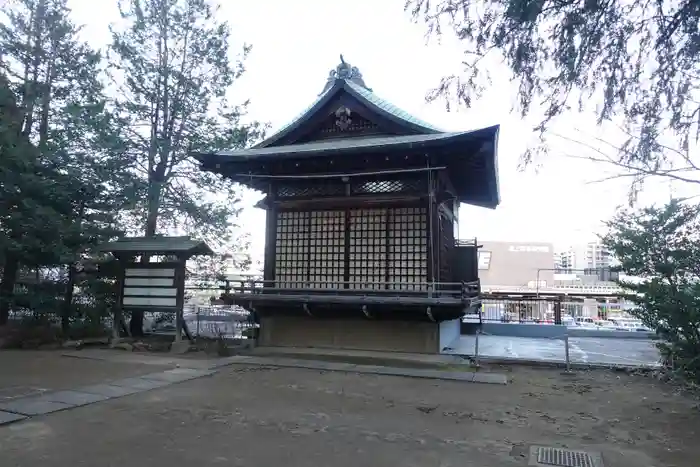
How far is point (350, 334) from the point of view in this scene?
1157cm

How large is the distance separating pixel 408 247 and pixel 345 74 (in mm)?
5412

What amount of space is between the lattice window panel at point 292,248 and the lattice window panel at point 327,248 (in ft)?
0.53

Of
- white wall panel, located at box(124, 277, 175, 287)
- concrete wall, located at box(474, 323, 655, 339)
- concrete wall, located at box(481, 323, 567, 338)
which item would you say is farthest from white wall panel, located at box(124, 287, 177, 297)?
concrete wall, located at box(481, 323, 567, 338)

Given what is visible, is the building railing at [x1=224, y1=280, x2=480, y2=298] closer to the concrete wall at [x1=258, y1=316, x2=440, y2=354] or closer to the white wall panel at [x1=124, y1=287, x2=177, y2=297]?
the concrete wall at [x1=258, y1=316, x2=440, y2=354]

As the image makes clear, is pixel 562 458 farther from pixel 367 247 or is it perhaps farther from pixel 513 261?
pixel 513 261

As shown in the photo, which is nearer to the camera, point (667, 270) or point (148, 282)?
point (667, 270)

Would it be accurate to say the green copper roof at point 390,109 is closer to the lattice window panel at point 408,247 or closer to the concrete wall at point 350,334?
the lattice window panel at point 408,247

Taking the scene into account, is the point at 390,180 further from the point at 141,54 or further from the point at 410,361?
the point at 141,54

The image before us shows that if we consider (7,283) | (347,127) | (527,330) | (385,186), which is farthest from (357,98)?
(7,283)

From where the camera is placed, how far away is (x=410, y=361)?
1005cm

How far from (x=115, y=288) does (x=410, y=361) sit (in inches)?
333

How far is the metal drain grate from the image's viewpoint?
4285 millimetres

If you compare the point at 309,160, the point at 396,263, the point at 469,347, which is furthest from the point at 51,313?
the point at 469,347

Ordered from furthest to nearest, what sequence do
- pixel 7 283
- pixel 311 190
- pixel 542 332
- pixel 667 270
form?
pixel 542 332
pixel 7 283
pixel 311 190
pixel 667 270
